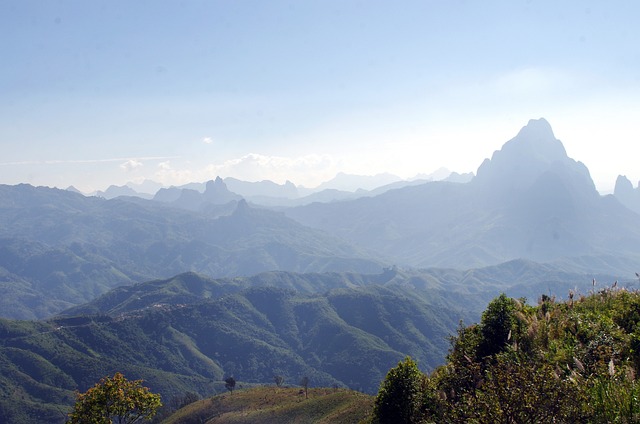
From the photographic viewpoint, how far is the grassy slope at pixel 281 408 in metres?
70.9

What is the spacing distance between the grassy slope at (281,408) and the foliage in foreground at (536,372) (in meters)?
33.6

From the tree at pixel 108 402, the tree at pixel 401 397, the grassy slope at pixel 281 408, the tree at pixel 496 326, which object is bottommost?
the grassy slope at pixel 281 408

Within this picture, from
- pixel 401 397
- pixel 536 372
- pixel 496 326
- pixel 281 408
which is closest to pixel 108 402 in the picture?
pixel 401 397

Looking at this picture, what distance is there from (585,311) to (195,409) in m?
112

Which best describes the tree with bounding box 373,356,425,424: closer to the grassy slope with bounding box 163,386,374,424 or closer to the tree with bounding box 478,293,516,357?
the tree with bounding box 478,293,516,357

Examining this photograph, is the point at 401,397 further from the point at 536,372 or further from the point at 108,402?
the point at 108,402

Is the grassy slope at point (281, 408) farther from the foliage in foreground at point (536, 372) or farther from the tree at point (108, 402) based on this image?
the foliage in foreground at point (536, 372)

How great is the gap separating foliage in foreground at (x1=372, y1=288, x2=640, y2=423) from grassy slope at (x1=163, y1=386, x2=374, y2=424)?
33.6 m

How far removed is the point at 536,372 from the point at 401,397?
43.9 ft

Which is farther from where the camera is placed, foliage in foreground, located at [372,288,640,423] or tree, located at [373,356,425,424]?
tree, located at [373,356,425,424]

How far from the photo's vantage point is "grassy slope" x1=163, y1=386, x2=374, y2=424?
233ft

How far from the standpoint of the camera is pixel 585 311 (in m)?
31.0

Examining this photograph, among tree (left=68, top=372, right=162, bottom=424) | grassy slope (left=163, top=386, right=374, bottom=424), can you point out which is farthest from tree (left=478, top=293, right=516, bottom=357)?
tree (left=68, top=372, right=162, bottom=424)

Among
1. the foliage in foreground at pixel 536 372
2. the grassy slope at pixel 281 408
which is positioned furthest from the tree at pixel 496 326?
the grassy slope at pixel 281 408
